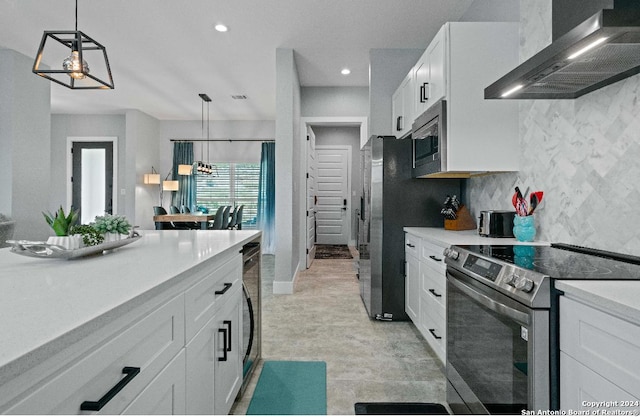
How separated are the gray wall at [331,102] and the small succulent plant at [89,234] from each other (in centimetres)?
430

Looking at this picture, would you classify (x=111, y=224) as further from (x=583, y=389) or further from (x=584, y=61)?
(x=584, y=61)

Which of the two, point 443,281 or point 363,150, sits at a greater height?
point 363,150

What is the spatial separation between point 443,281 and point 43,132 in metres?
5.28

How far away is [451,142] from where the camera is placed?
7.86 feet

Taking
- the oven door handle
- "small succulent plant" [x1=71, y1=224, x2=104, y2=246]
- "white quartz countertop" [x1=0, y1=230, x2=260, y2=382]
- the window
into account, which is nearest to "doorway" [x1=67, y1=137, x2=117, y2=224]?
the window

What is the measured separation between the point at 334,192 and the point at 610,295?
23.0ft

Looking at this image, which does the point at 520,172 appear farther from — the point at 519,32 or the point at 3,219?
the point at 3,219

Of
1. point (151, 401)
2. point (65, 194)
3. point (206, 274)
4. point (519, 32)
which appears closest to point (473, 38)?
point (519, 32)

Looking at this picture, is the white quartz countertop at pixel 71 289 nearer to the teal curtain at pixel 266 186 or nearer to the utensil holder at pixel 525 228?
the utensil holder at pixel 525 228

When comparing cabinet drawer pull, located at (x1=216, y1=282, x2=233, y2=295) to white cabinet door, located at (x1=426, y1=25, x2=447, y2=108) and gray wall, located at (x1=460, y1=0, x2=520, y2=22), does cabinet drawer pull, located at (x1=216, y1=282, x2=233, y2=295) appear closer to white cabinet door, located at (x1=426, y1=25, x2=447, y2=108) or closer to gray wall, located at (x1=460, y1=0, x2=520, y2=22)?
white cabinet door, located at (x1=426, y1=25, x2=447, y2=108)

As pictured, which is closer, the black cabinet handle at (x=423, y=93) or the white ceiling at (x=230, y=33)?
the black cabinet handle at (x=423, y=93)

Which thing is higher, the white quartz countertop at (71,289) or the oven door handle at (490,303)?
the white quartz countertop at (71,289)

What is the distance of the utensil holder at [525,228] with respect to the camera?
205 centimetres

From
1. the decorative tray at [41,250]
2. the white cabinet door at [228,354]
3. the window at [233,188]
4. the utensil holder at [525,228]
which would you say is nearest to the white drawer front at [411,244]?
the utensil holder at [525,228]
